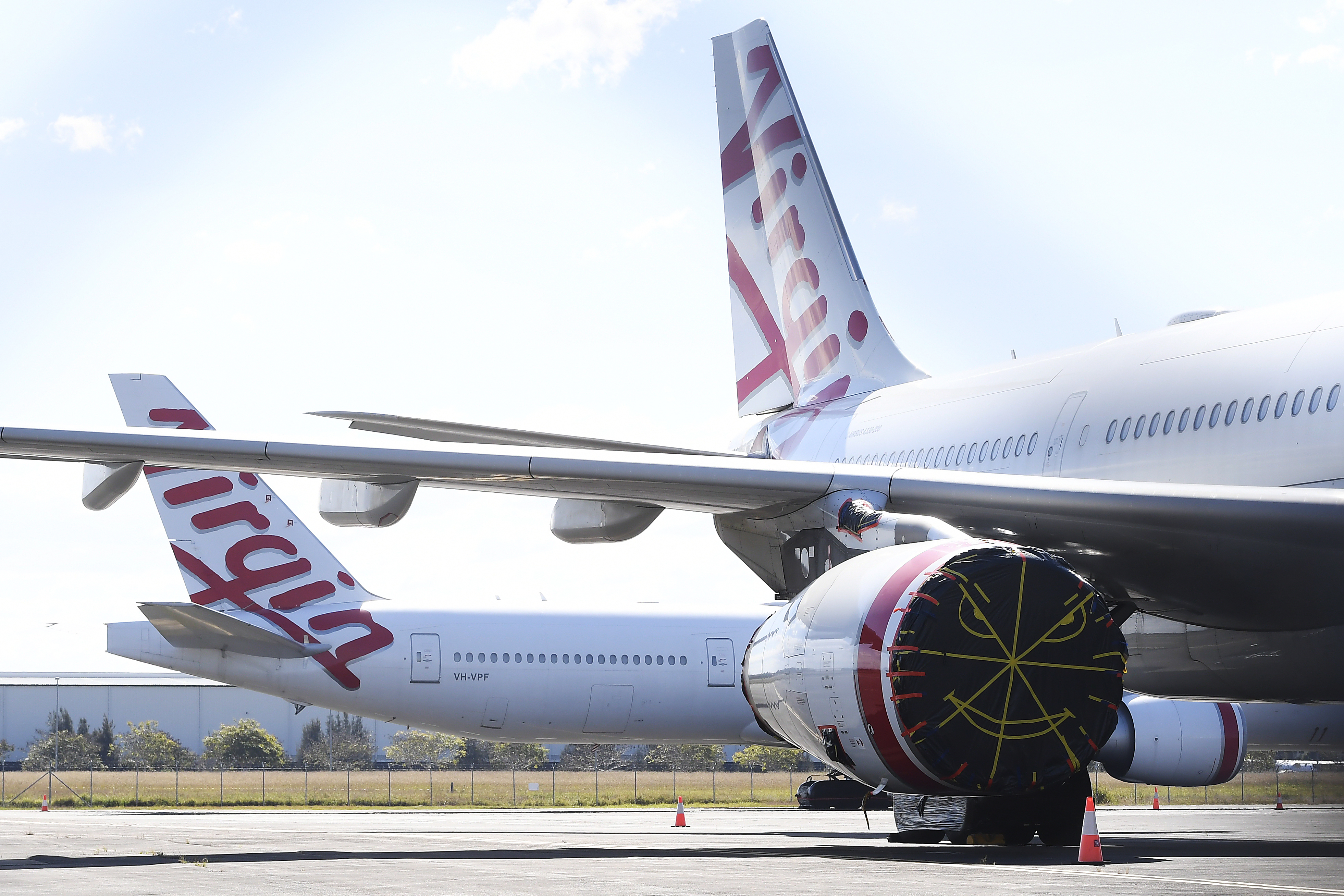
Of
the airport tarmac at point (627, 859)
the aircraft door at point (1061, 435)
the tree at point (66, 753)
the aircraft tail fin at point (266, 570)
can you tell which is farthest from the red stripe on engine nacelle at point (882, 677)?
the tree at point (66, 753)

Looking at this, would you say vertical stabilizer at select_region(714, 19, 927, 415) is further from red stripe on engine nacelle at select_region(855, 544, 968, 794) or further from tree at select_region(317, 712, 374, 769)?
tree at select_region(317, 712, 374, 769)

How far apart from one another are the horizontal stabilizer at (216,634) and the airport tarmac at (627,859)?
363cm

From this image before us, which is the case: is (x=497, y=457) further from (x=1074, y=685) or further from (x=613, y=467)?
(x=1074, y=685)

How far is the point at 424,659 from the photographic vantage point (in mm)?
27750

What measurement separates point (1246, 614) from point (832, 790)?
19.7 meters

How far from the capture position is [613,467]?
11094 mm

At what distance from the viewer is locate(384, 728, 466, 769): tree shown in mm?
71938

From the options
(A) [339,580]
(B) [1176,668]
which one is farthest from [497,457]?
(A) [339,580]

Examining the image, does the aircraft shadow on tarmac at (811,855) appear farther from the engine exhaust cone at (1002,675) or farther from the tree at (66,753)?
the tree at (66,753)

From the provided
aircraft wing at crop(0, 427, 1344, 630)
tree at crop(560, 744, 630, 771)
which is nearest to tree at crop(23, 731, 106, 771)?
tree at crop(560, 744, 630, 771)

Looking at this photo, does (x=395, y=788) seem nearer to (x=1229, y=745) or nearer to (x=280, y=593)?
(x=280, y=593)

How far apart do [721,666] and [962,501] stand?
19.0 meters

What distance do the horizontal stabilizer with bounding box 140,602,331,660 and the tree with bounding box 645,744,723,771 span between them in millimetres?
37463

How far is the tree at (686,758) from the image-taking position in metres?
66.1
